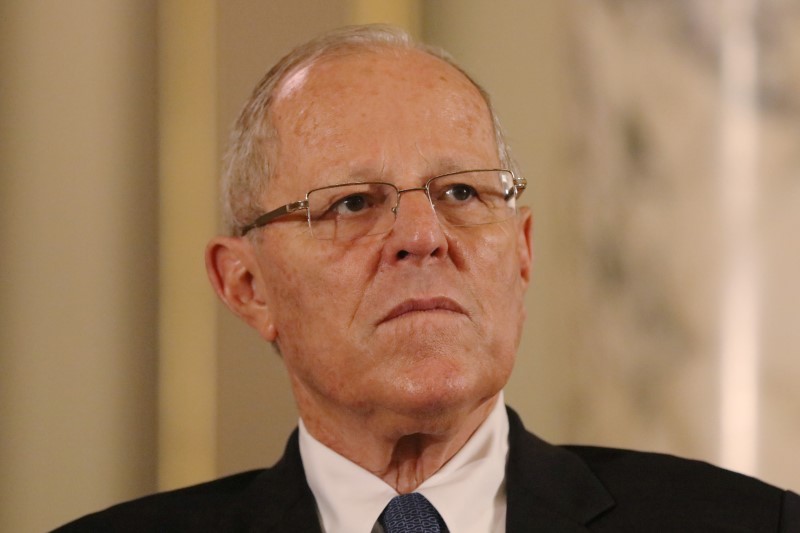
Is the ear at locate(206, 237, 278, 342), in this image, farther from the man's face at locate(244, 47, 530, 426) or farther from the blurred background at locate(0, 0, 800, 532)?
the blurred background at locate(0, 0, 800, 532)

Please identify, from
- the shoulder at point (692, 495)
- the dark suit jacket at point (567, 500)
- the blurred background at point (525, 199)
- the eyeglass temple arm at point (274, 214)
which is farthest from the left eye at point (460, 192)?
the shoulder at point (692, 495)

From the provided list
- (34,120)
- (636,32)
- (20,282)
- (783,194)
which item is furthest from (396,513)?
(34,120)

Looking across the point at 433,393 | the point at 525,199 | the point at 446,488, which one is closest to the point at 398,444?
the point at 446,488

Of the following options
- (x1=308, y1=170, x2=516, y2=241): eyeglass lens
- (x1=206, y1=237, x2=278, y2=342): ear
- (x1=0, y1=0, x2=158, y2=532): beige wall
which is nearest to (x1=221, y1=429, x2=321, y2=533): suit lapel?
(x1=206, y1=237, x2=278, y2=342): ear

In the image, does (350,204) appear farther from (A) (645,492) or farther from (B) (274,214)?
(A) (645,492)

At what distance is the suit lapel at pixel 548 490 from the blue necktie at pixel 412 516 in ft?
0.47

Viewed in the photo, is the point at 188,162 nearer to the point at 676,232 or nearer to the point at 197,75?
the point at 197,75

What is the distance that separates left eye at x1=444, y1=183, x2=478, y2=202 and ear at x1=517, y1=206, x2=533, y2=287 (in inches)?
8.5

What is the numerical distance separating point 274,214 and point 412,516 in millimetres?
680

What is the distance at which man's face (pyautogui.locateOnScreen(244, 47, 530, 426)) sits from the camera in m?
2.03

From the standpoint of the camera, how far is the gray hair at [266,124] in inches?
91.4

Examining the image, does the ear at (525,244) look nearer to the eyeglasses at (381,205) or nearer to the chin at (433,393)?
the eyeglasses at (381,205)

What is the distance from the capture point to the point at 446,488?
2131mm

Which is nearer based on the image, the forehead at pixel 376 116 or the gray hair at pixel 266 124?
the forehead at pixel 376 116
